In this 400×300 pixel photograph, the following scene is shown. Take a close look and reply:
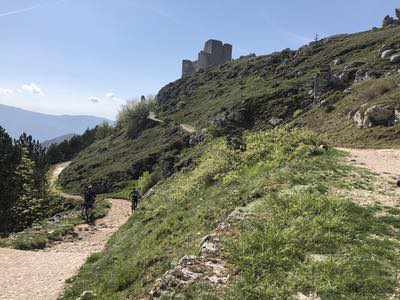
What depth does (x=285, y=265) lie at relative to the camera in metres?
9.23

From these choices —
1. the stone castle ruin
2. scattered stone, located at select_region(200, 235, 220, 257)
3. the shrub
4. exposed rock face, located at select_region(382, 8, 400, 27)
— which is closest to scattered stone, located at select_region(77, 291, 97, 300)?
scattered stone, located at select_region(200, 235, 220, 257)

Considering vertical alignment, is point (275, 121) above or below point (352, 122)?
above

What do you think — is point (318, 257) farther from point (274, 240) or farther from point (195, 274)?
point (195, 274)

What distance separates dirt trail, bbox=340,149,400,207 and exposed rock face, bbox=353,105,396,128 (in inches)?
232

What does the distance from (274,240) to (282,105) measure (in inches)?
1943

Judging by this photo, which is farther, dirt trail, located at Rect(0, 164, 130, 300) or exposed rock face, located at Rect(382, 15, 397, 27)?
exposed rock face, located at Rect(382, 15, 397, 27)

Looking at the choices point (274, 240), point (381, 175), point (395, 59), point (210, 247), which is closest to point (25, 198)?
point (381, 175)

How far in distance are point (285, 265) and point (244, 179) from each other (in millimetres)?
9331

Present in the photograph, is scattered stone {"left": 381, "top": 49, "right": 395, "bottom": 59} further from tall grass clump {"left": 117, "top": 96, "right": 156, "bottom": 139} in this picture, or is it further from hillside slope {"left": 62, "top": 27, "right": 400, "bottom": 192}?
tall grass clump {"left": 117, "top": 96, "right": 156, "bottom": 139}

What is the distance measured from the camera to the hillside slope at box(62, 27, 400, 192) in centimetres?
3316

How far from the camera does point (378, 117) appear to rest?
29281mm

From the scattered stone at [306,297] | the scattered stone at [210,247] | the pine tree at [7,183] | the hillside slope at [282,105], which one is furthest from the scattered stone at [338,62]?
the scattered stone at [306,297]

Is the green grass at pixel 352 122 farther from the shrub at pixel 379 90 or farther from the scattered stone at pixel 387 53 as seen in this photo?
the scattered stone at pixel 387 53

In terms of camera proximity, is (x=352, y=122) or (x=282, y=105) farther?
(x=282, y=105)
